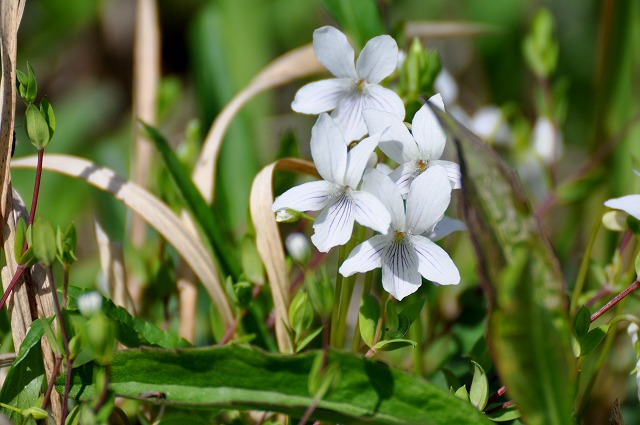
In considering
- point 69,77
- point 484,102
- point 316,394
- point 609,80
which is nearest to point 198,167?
point 316,394

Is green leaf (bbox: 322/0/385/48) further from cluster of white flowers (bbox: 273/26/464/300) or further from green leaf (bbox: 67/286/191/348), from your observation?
green leaf (bbox: 67/286/191/348)

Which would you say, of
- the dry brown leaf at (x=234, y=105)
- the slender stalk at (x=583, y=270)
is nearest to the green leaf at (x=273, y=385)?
the slender stalk at (x=583, y=270)

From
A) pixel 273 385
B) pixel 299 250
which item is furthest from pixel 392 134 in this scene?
pixel 273 385

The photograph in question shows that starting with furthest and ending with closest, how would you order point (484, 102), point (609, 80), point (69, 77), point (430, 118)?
point (69, 77) < point (484, 102) < point (609, 80) < point (430, 118)

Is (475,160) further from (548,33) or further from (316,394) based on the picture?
(548,33)

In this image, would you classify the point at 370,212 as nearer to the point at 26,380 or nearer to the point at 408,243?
the point at 408,243

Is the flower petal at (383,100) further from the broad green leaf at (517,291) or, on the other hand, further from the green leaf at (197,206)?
the green leaf at (197,206)

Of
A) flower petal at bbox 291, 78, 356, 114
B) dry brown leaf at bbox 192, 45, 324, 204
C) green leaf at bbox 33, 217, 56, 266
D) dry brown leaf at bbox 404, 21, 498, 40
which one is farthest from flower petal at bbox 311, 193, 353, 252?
dry brown leaf at bbox 404, 21, 498, 40
